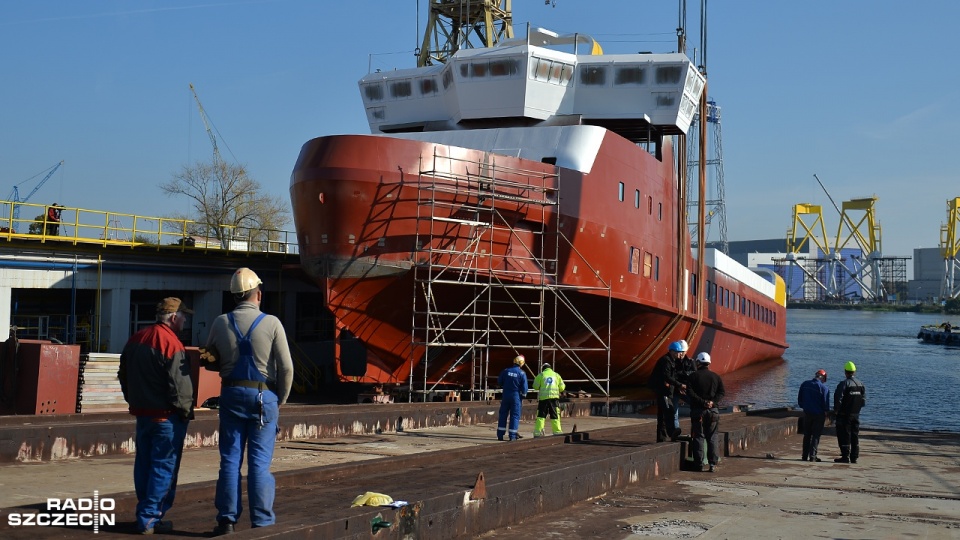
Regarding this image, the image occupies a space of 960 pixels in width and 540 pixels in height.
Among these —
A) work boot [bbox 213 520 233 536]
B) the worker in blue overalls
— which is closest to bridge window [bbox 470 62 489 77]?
the worker in blue overalls

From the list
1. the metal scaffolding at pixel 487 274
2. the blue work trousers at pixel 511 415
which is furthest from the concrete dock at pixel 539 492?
the metal scaffolding at pixel 487 274

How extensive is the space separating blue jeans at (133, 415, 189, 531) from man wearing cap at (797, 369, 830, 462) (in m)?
9.13

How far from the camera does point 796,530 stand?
6.62 metres

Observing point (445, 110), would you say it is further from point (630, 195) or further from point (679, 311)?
point (679, 311)

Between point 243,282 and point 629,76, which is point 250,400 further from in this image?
point 629,76

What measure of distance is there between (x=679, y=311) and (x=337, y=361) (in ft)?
32.3

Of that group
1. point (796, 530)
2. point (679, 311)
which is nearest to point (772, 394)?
point (679, 311)

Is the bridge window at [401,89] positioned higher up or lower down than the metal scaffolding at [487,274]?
higher up

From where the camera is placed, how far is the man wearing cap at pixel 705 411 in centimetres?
991

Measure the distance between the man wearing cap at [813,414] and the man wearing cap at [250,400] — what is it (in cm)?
882

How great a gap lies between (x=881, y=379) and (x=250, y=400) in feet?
126

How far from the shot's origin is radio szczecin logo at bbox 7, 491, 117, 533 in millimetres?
5238

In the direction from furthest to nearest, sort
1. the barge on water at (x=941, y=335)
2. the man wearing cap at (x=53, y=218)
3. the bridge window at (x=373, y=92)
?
the barge on water at (x=941, y=335), the bridge window at (x=373, y=92), the man wearing cap at (x=53, y=218)

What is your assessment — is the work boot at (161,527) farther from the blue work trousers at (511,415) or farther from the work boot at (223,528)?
the blue work trousers at (511,415)
